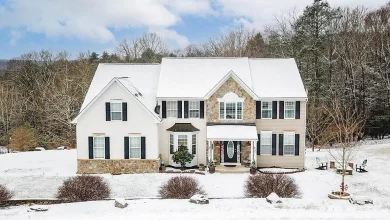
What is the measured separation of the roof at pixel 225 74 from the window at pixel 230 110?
4.59 feet

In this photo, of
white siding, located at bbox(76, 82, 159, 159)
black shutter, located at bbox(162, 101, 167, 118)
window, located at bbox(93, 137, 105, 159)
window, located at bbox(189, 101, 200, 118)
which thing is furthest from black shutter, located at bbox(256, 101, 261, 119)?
window, located at bbox(93, 137, 105, 159)

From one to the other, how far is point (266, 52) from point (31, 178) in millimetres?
39714

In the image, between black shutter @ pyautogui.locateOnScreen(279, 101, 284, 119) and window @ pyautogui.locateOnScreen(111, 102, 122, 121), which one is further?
black shutter @ pyautogui.locateOnScreen(279, 101, 284, 119)

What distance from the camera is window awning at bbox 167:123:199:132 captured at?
27297 millimetres

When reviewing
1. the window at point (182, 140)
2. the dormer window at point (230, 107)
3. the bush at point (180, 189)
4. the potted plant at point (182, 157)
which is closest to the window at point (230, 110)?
the dormer window at point (230, 107)

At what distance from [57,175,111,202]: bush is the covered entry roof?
9.13 m

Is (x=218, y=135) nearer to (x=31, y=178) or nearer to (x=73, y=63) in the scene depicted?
(x=31, y=178)

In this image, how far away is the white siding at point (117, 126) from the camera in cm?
2672

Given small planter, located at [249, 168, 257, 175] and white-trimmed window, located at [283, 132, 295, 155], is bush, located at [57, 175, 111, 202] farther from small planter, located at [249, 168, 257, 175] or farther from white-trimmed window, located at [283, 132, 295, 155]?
white-trimmed window, located at [283, 132, 295, 155]

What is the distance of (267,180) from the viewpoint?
1989 centimetres

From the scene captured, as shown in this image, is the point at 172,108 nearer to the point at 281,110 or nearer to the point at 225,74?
the point at 225,74

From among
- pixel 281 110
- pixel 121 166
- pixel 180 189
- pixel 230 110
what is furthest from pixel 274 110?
pixel 121 166

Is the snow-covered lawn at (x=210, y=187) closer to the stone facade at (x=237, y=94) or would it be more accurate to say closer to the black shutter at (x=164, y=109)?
the stone facade at (x=237, y=94)

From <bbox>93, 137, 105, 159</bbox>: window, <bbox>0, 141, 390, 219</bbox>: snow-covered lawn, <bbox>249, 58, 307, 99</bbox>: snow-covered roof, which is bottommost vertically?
<bbox>0, 141, 390, 219</bbox>: snow-covered lawn
